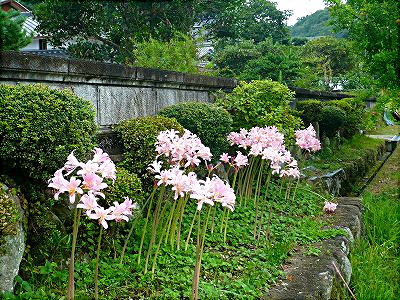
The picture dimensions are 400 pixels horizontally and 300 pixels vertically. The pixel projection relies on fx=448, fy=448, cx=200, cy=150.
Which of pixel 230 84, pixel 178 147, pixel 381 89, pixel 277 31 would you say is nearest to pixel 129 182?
pixel 178 147

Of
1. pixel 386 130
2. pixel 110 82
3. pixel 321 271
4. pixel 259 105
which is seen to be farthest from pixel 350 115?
pixel 321 271

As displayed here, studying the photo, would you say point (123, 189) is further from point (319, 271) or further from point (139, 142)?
point (319, 271)

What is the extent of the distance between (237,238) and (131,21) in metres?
13.4

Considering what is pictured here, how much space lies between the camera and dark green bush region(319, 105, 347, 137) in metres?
9.18

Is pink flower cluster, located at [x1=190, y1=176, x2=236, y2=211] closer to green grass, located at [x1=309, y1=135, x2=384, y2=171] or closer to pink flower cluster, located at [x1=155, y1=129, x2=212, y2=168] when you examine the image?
pink flower cluster, located at [x1=155, y1=129, x2=212, y2=168]

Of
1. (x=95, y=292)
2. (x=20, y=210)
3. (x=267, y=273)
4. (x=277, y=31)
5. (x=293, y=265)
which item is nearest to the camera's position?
(x=95, y=292)

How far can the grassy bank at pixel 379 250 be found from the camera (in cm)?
356

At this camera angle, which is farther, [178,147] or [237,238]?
[237,238]

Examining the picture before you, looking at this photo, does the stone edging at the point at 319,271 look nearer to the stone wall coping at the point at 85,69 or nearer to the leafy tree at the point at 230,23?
the stone wall coping at the point at 85,69

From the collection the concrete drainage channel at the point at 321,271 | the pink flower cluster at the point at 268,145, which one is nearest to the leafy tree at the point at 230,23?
the pink flower cluster at the point at 268,145

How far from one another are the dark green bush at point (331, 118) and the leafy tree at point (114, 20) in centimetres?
779

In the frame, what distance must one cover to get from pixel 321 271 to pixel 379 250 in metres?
1.53

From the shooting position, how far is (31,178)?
2.90 metres

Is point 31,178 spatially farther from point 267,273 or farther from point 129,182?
point 267,273
